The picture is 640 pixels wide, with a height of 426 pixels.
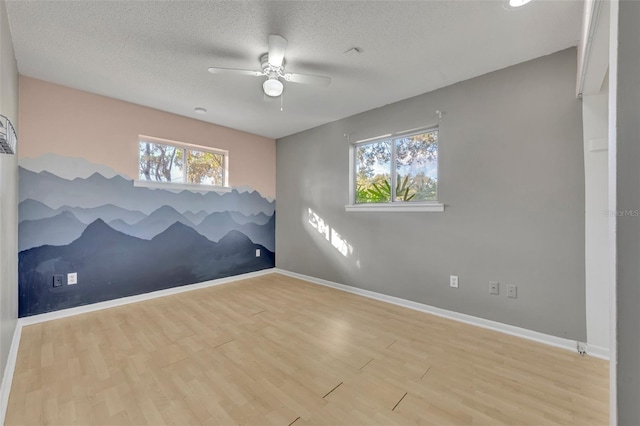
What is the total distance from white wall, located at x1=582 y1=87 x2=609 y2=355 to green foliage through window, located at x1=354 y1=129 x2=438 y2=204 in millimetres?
1229

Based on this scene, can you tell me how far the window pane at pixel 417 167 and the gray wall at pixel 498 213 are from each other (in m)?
0.16

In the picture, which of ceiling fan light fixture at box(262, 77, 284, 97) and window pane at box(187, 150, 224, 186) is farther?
window pane at box(187, 150, 224, 186)

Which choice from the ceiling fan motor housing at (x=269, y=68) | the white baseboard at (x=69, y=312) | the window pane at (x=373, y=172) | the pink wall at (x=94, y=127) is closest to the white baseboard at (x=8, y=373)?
the white baseboard at (x=69, y=312)

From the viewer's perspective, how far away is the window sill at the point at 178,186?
346 cm

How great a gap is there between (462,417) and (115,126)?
14.3 ft

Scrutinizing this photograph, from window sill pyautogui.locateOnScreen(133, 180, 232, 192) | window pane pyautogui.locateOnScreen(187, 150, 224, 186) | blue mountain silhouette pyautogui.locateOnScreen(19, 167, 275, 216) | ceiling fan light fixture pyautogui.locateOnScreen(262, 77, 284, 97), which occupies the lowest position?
blue mountain silhouette pyautogui.locateOnScreen(19, 167, 275, 216)

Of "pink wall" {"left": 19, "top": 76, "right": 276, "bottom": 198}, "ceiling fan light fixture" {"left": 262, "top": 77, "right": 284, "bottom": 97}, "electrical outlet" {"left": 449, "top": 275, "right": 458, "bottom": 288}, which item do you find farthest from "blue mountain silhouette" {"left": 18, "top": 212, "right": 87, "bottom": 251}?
"electrical outlet" {"left": 449, "top": 275, "right": 458, "bottom": 288}

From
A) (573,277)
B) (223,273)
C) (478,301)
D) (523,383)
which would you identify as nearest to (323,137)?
(223,273)

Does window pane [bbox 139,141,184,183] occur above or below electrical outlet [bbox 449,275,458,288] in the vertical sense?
above

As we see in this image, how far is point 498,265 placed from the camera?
253 cm

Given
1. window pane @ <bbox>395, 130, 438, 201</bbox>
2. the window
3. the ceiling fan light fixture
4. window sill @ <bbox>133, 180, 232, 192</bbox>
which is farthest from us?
the window

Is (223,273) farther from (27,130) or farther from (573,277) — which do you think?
(573,277)

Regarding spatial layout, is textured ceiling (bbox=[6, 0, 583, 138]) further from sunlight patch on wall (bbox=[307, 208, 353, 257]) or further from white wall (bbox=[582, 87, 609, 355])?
sunlight patch on wall (bbox=[307, 208, 353, 257])

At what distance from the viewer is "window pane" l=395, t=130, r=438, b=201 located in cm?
306
